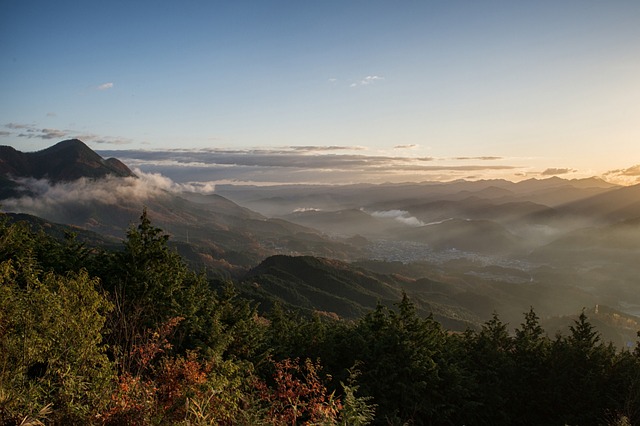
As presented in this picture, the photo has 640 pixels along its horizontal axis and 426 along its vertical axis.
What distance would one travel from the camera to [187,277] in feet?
121

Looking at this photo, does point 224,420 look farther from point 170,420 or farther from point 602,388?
point 602,388

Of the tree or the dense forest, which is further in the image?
the tree

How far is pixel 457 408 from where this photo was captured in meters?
30.8

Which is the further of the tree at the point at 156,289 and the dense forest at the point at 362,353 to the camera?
the tree at the point at 156,289

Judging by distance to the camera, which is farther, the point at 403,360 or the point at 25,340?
the point at 403,360

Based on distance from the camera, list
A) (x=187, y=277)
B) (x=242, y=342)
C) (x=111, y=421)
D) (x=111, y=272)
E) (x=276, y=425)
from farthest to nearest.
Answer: (x=187, y=277) → (x=242, y=342) → (x=111, y=272) → (x=276, y=425) → (x=111, y=421)

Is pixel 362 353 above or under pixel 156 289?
under

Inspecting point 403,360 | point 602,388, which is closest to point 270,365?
point 403,360

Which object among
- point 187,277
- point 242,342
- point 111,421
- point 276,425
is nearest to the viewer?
point 111,421

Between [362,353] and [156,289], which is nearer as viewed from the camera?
[156,289]

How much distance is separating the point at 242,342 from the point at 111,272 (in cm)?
1179

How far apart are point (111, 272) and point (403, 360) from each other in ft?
79.6

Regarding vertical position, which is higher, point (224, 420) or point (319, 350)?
point (224, 420)

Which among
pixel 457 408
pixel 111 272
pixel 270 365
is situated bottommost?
pixel 457 408
